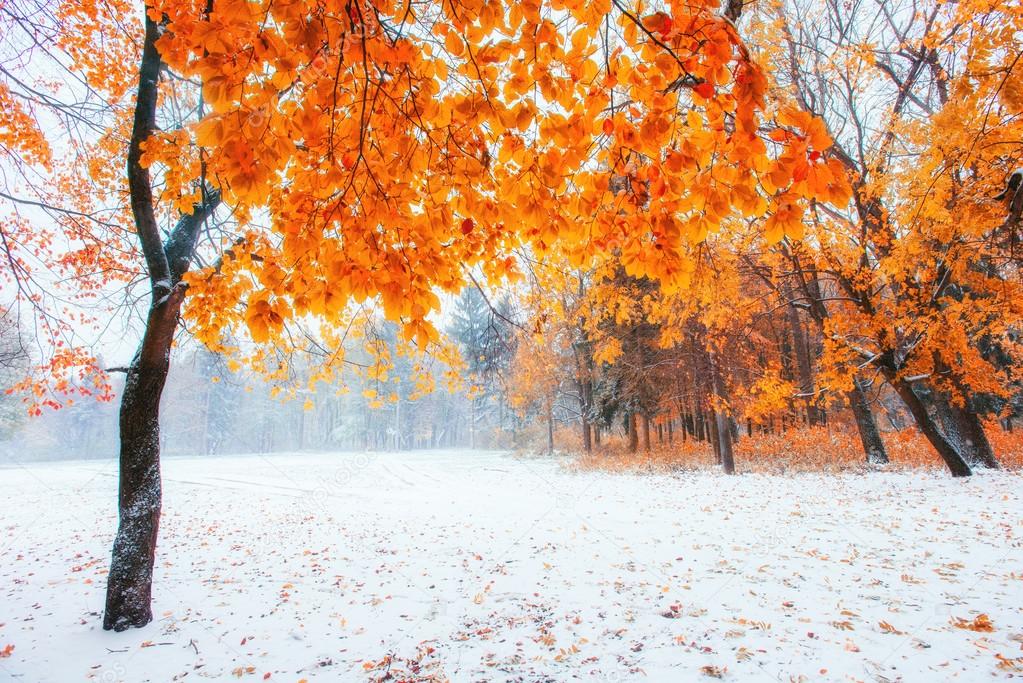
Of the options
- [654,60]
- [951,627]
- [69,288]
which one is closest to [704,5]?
[654,60]

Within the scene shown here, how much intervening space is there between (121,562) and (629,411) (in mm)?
15141

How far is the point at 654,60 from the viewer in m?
1.59

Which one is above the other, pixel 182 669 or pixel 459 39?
pixel 459 39

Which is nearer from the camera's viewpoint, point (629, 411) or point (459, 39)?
point (459, 39)

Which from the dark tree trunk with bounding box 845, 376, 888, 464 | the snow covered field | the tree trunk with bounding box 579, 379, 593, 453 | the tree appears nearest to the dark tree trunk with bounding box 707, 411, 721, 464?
the dark tree trunk with bounding box 845, 376, 888, 464

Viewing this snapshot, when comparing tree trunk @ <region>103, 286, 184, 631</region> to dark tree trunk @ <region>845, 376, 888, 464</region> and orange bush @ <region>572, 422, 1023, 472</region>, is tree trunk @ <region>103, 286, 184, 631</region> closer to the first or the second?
orange bush @ <region>572, 422, 1023, 472</region>

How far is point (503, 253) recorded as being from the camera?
298 centimetres

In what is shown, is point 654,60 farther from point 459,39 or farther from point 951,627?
point 951,627

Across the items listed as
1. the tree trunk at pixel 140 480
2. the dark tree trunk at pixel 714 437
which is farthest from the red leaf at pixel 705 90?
the dark tree trunk at pixel 714 437

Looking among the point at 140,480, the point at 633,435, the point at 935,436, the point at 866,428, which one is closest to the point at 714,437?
the point at 633,435

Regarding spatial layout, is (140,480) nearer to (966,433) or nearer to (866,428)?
(966,433)

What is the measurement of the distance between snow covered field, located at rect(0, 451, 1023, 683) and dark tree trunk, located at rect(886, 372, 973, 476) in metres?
0.35

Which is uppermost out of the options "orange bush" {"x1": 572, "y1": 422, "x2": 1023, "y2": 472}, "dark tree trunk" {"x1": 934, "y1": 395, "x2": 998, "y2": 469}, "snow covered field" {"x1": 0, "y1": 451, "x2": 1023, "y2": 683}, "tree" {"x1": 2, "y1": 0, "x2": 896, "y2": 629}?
"tree" {"x1": 2, "y1": 0, "x2": 896, "y2": 629}

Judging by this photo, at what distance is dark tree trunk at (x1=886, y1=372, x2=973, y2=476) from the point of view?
27.4 ft
